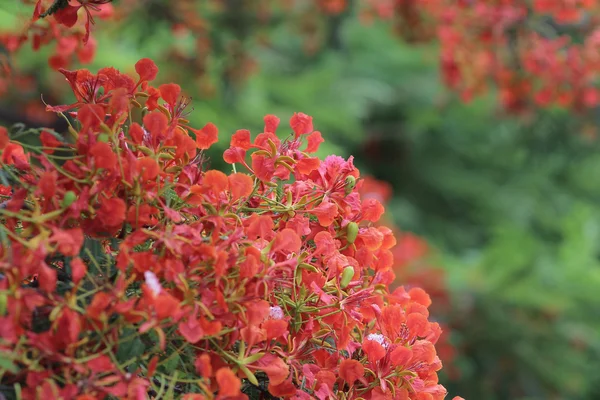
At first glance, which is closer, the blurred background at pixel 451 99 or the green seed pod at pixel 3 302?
the green seed pod at pixel 3 302

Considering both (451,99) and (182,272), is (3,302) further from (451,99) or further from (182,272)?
(451,99)

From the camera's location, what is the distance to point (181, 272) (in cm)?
86

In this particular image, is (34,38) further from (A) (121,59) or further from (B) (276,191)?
(A) (121,59)

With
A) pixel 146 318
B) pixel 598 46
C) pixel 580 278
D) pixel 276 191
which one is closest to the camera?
pixel 146 318

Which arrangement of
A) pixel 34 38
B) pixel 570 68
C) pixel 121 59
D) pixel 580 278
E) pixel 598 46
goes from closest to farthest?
pixel 34 38 → pixel 598 46 → pixel 570 68 → pixel 121 59 → pixel 580 278

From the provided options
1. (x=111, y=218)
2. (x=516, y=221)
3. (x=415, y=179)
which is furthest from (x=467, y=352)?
(x=111, y=218)

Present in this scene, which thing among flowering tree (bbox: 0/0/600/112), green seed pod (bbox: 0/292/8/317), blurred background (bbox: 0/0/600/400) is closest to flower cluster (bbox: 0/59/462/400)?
green seed pod (bbox: 0/292/8/317)

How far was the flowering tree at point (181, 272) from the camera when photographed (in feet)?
2.62

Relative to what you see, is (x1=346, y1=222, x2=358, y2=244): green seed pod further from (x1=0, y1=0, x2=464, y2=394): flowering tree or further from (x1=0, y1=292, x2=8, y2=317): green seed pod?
(x1=0, y1=292, x2=8, y2=317): green seed pod

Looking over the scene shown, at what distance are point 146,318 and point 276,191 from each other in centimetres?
33

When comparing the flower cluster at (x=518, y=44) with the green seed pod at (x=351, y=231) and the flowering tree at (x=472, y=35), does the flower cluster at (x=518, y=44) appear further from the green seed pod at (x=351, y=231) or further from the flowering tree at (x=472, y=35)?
the green seed pod at (x=351, y=231)

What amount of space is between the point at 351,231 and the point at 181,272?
11.9 inches

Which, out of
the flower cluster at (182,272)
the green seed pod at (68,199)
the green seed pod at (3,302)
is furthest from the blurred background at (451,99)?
the green seed pod at (3,302)

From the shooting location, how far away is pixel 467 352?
491 cm
